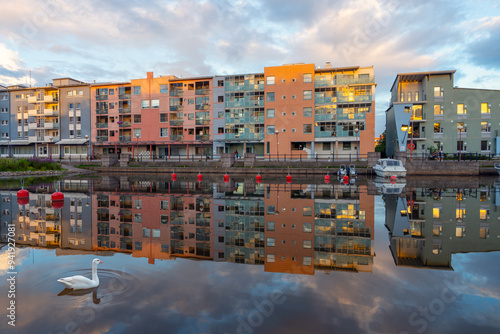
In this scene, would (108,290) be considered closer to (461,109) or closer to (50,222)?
(50,222)

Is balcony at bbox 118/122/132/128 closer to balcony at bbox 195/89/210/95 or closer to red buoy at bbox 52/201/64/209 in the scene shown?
balcony at bbox 195/89/210/95

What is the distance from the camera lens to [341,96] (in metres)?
54.1

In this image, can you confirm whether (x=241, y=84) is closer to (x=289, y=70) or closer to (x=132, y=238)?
(x=289, y=70)

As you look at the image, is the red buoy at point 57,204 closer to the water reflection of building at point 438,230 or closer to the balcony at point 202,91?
the water reflection of building at point 438,230

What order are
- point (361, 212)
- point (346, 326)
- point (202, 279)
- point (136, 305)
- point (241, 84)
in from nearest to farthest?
point (346, 326) < point (136, 305) < point (202, 279) < point (361, 212) < point (241, 84)

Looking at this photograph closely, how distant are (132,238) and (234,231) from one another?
3235 millimetres

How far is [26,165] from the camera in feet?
137

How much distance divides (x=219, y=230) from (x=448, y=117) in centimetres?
5469

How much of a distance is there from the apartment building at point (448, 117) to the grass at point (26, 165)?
5267cm

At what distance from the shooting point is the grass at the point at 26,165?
39634mm

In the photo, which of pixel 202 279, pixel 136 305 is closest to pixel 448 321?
pixel 202 279

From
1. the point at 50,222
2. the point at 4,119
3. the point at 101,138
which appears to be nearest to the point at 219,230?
the point at 50,222

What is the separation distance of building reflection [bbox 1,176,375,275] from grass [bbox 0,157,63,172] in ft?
95.1

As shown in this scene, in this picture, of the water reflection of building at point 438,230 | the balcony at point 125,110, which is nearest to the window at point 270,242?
the water reflection of building at point 438,230
